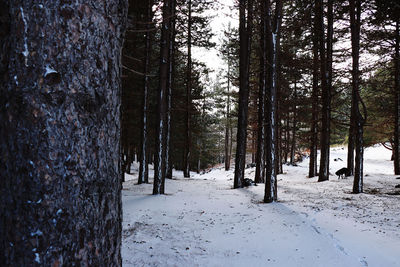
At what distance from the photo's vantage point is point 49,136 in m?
1.04

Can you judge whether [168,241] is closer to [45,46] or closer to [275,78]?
[45,46]

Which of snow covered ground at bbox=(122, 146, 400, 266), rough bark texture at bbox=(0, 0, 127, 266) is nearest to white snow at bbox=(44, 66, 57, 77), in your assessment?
rough bark texture at bbox=(0, 0, 127, 266)

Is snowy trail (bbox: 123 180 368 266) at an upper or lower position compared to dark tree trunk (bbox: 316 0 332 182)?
lower

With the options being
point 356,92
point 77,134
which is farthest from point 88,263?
point 356,92

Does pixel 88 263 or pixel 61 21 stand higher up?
pixel 61 21

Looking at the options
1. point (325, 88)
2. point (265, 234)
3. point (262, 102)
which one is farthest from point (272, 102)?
point (325, 88)

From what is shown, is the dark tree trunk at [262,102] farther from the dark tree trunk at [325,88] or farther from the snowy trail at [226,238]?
the snowy trail at [226,238]

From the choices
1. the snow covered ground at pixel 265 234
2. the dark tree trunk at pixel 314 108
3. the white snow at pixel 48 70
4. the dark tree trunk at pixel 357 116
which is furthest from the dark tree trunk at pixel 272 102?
the white snow at pixel 48 70

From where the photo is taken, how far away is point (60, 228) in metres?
1.03

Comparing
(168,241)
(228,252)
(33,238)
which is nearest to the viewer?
(33,238)

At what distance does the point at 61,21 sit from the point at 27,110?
0.43 metres

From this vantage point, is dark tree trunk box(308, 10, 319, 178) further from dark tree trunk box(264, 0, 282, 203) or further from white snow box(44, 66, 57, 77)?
white snow box(44, 66, 57, 77)

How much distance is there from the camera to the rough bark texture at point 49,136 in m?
1.01

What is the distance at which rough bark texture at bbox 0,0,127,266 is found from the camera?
1.01 metres
